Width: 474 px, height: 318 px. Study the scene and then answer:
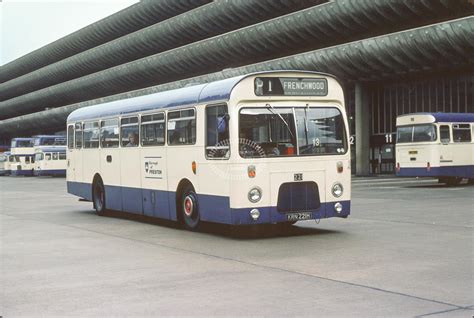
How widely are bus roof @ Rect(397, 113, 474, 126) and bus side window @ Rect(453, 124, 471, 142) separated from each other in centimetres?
21

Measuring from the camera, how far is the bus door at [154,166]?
49.7 feet

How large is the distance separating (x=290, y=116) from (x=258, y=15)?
152ft

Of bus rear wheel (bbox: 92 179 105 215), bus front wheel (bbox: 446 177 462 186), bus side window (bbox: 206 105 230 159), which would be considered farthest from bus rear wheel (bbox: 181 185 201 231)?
bus front wheel (bbox: 446 177 462 186)

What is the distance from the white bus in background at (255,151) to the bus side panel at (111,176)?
259cm

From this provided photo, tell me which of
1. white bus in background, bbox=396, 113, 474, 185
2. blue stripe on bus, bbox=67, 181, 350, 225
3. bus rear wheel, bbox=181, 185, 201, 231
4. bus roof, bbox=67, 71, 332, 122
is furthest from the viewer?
white bus in background, bbox=396, 113, 474, 185

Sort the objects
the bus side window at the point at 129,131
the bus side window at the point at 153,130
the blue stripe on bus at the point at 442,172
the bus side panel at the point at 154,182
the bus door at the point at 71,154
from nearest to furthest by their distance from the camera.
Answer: the bus side panel at the point at 154,182 < the bus side window at the point at 153,130 < the bus side window at the point at 129,131 < the bus door at the point at 71,154 < the blue stripe on bus at the point at 442,172

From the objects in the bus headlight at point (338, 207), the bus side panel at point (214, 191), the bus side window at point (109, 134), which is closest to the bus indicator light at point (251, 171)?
the bus side panel at point (214, 191)

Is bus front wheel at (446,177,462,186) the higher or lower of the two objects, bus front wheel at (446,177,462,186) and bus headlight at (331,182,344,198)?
the lower

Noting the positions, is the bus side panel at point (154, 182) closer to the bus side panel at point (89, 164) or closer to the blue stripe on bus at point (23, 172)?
the bus side panel at point (89, 164)

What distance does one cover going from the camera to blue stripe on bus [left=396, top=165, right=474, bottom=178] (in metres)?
30.0

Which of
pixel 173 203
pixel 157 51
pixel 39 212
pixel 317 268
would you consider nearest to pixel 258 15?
pixel 157 51

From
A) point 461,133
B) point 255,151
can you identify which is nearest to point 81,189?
point 255,151

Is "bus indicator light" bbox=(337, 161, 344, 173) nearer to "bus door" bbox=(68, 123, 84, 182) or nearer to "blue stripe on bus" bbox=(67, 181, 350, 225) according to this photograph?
"blue stripe on bus" bbox=(67, 181, 350, 225)

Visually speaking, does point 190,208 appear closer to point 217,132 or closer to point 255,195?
point 217,132
